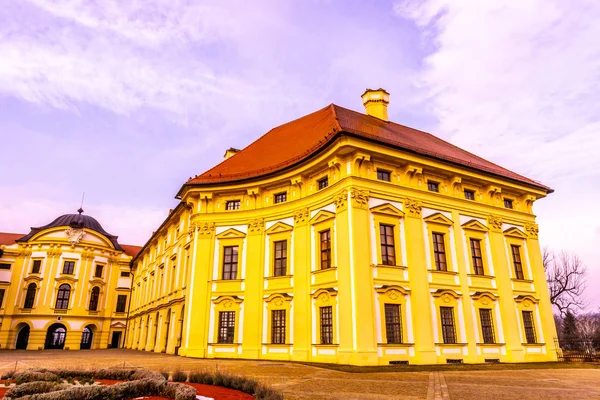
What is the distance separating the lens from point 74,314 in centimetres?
4297

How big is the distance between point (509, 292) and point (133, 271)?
4055cm

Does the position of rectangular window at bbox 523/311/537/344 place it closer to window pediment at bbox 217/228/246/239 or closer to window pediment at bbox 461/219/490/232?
window pediment at bbox 461/219/490/232

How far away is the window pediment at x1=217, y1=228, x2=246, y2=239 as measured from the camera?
861 inches

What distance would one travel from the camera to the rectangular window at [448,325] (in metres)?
18.0

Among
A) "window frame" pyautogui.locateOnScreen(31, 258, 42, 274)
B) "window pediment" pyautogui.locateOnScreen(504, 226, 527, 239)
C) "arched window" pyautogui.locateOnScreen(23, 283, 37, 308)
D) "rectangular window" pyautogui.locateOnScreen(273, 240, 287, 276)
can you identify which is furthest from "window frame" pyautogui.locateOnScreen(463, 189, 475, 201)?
"arched window" pyautogui.locateOnScreen(23, 283, 37, 308)

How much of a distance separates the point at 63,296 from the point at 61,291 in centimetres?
58

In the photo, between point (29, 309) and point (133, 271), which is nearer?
point (29, 309)

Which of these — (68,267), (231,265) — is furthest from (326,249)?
(68,267)

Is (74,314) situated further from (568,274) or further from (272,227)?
(568,274)

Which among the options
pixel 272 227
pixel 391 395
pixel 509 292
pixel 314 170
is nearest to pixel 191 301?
pixel 272 227

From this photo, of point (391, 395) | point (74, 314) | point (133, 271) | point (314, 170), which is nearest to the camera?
point (391, 395)

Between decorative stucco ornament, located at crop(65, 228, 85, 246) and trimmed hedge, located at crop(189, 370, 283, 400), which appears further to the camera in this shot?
decorative stucco ornament, located at crop(65, 228, 85, 246)

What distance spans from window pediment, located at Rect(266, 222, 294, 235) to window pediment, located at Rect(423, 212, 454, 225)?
666 centimetres

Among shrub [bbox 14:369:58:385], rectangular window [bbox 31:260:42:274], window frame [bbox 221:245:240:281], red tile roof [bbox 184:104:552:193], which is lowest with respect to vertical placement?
shrub [bbox 14:369:58:385]
